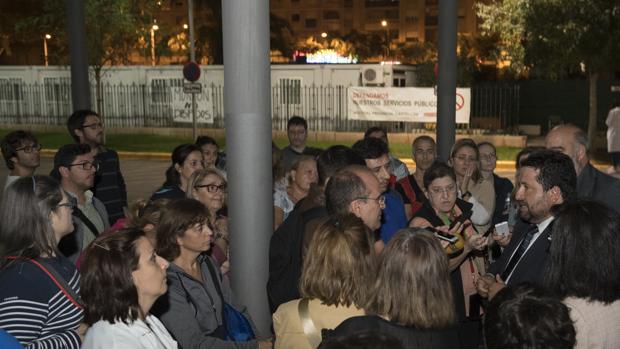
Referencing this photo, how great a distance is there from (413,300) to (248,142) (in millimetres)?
2080

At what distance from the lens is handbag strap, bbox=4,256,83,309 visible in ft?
12.3

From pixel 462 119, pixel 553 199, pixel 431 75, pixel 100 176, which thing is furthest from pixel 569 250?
pixel 431 75

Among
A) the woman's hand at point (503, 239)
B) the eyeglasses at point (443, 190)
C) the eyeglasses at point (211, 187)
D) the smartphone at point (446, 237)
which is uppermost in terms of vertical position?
the eyeglasses at point (211, 187)

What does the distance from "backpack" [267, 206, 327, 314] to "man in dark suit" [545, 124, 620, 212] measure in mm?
1948

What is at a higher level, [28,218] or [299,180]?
[28,218]

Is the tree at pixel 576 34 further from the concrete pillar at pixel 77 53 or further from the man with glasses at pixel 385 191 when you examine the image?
the man with glasses at pixel 385 191

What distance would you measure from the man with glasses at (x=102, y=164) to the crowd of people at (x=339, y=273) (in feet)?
5.83

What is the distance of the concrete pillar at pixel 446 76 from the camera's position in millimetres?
10055

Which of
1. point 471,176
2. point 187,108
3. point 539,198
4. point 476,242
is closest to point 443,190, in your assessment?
point 476,242

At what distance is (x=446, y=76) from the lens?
10117mm

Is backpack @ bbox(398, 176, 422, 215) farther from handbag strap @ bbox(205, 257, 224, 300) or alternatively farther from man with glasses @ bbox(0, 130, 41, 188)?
man with glasses @ bbox(0, 130, 41, 188)

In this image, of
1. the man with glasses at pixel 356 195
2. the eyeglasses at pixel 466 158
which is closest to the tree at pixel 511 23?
the eyeglasses at pixel 466 158

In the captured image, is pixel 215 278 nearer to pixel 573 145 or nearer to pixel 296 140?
pixel 573 145

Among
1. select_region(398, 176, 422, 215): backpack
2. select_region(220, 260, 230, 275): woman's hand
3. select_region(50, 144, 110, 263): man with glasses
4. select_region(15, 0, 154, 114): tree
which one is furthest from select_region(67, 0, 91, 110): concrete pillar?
select_region(15, 0, 154, 114): tree
